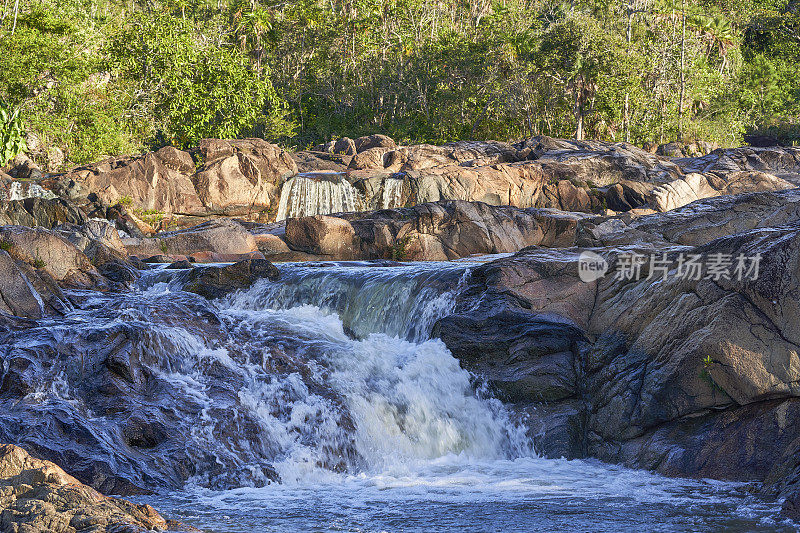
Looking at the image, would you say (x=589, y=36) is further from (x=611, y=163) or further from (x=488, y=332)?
(x=488, y=332)

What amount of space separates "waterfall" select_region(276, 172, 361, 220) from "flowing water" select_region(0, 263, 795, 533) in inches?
562

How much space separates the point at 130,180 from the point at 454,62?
68.7 feet

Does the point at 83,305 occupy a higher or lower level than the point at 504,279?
lower

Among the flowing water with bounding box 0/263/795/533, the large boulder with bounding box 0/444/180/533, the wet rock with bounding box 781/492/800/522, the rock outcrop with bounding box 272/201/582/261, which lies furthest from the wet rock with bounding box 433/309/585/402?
the rock outcrop with bounding box 272/201/582/261

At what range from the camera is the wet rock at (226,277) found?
1421cm

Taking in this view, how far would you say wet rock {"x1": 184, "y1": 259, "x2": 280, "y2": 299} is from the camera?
46.6ft

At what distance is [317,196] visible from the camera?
27.3 m

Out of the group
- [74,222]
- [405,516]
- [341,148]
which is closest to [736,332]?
[405,516]

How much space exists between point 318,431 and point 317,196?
18694mm

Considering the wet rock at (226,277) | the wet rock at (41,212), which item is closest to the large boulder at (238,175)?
the wet rock at (41,212)

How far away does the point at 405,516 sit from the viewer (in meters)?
6.64

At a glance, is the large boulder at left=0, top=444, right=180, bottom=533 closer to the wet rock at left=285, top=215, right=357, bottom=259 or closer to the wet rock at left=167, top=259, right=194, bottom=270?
the wet rock at left=167, top=259, right=194, bottom=270

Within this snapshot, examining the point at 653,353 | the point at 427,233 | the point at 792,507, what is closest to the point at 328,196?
the point at 427,233

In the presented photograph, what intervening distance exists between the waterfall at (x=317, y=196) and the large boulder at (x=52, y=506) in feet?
69.3
